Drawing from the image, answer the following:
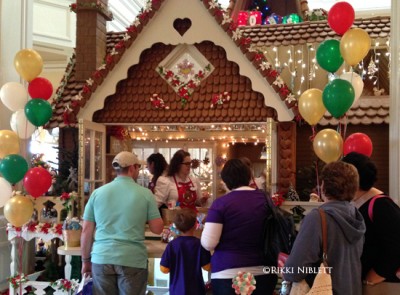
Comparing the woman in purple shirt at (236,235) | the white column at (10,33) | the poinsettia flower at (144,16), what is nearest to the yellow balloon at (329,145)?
the woman in purple shirt at (236,235)

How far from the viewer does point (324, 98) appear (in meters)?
4.78

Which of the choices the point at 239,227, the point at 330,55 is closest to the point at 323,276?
the point at 239,227

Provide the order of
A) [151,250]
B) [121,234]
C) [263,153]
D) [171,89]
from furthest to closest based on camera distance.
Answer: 1. [263,153]
2. [171,89]
3. [151,250]
4. [121,234]

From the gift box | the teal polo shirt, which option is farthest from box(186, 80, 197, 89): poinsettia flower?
the teal polo shirt

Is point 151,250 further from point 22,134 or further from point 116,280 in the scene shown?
point 22,134

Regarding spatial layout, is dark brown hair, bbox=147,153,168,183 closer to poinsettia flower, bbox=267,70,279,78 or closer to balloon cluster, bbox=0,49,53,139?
balloon cluster, bbox=0,49,53,139

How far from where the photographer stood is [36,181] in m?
5.34

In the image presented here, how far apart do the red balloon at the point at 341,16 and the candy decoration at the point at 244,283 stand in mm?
2833

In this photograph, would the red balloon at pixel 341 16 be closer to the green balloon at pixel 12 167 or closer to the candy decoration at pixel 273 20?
the green balloon at pixel 12 167

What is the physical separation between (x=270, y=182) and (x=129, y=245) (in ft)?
8.83

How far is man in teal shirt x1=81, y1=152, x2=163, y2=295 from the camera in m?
3.70

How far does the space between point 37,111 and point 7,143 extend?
478 mm

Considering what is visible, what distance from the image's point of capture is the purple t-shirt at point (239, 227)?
328 centimetres

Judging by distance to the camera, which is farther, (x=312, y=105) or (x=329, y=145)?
(x=312, y=105)
